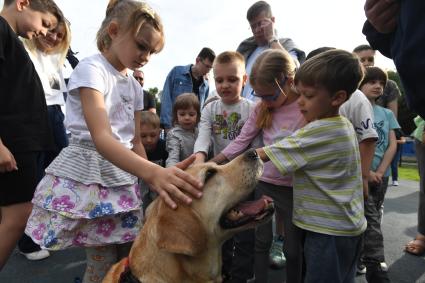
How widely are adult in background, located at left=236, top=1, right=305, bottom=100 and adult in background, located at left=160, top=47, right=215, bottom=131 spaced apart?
1.44 meters

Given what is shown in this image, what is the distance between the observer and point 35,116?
237 centimetres

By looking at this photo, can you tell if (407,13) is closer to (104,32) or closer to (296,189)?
(296,189)

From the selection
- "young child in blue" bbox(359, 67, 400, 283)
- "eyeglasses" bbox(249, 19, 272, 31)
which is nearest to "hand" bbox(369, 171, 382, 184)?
"young child in blue" bbox(359, 67, 400, 283)

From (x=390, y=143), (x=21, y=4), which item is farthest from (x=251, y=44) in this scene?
(x=21, y=4)

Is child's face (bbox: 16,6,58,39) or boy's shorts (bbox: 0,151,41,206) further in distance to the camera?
child's face (bbox: 16,6,58,39)

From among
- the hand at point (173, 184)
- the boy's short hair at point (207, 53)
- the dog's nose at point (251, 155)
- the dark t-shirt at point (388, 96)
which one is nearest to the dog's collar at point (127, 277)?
the hand at point (173, 184)

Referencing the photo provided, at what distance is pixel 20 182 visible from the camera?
2.27 m

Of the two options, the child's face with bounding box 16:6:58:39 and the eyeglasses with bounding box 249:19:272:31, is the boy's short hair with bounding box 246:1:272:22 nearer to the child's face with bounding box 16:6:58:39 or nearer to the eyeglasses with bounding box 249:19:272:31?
the eyeglasses with bounding box 249:19:272:31

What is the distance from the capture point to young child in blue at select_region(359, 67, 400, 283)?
9.30ft

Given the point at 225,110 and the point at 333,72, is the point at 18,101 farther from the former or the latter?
the point at 333,72

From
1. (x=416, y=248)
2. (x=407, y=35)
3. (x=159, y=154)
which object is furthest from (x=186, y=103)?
(x=416, y=248)

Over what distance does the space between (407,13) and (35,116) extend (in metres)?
2.36

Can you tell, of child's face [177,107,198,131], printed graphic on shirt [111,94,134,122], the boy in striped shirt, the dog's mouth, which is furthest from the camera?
child's face [177,107,198,131]

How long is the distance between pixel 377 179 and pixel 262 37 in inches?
77.3
